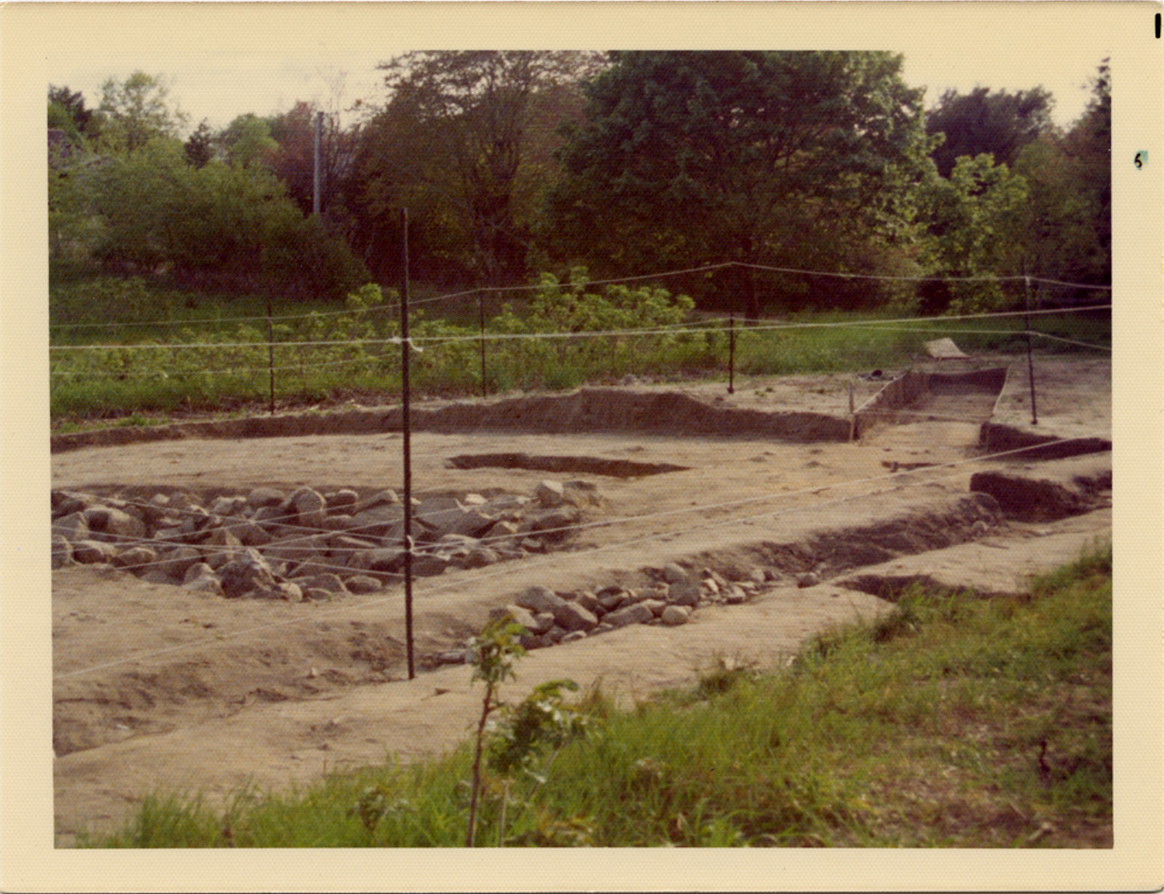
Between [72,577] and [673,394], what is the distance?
6228mm

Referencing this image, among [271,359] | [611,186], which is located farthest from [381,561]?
[611,186]

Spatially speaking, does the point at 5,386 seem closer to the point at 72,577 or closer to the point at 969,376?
the point at 72,577

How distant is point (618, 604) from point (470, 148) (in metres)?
14.6

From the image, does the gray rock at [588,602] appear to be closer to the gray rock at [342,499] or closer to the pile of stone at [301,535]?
the pile of stone at [301,535]

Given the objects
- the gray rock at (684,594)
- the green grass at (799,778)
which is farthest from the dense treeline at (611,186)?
the green grass at (799,778)

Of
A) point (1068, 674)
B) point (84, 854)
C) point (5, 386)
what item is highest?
point (5, 386)

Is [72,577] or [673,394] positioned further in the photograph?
[673,394]

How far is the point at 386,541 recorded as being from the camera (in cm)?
666

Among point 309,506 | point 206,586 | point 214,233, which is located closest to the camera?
point 206,586

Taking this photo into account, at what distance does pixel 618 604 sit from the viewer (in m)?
5.27

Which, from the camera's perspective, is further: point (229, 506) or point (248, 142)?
point (248, 142)

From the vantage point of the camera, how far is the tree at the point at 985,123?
20.0 m

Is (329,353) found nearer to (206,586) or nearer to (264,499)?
(264,499)

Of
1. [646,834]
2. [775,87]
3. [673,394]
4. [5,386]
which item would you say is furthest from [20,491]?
[775,87]
